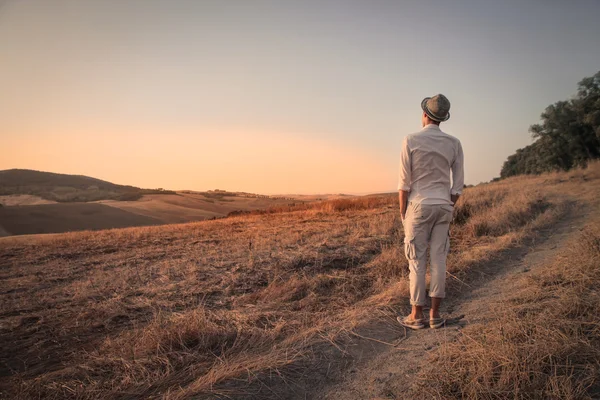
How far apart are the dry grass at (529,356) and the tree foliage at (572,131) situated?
31345 mm

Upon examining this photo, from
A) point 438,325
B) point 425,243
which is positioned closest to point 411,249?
point 425,243

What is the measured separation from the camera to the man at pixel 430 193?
370 cm

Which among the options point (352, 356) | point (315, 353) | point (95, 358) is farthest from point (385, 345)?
point (95, 358)

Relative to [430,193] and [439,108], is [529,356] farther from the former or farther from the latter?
[439,108]

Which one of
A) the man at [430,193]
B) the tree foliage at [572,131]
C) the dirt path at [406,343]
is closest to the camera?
the dirt path at [406,343]

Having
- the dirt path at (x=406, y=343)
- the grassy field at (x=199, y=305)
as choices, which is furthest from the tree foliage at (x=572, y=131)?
the dirt path at (x=406, y=343)

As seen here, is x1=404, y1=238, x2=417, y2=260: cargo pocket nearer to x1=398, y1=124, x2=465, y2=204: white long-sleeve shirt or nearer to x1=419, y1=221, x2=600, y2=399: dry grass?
x1=398, y1=124, x2=465, y2=204: white long-sleeve shirt

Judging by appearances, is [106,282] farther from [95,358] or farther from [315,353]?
[315,353]

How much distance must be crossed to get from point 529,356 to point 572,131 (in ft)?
120

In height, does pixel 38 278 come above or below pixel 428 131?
below

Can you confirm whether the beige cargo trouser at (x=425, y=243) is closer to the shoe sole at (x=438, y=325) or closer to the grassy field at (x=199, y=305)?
the shoe sole at (x=438, y=325)

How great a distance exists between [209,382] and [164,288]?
4.07m

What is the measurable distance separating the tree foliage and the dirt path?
96.7 feet

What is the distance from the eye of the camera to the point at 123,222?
23.6m
